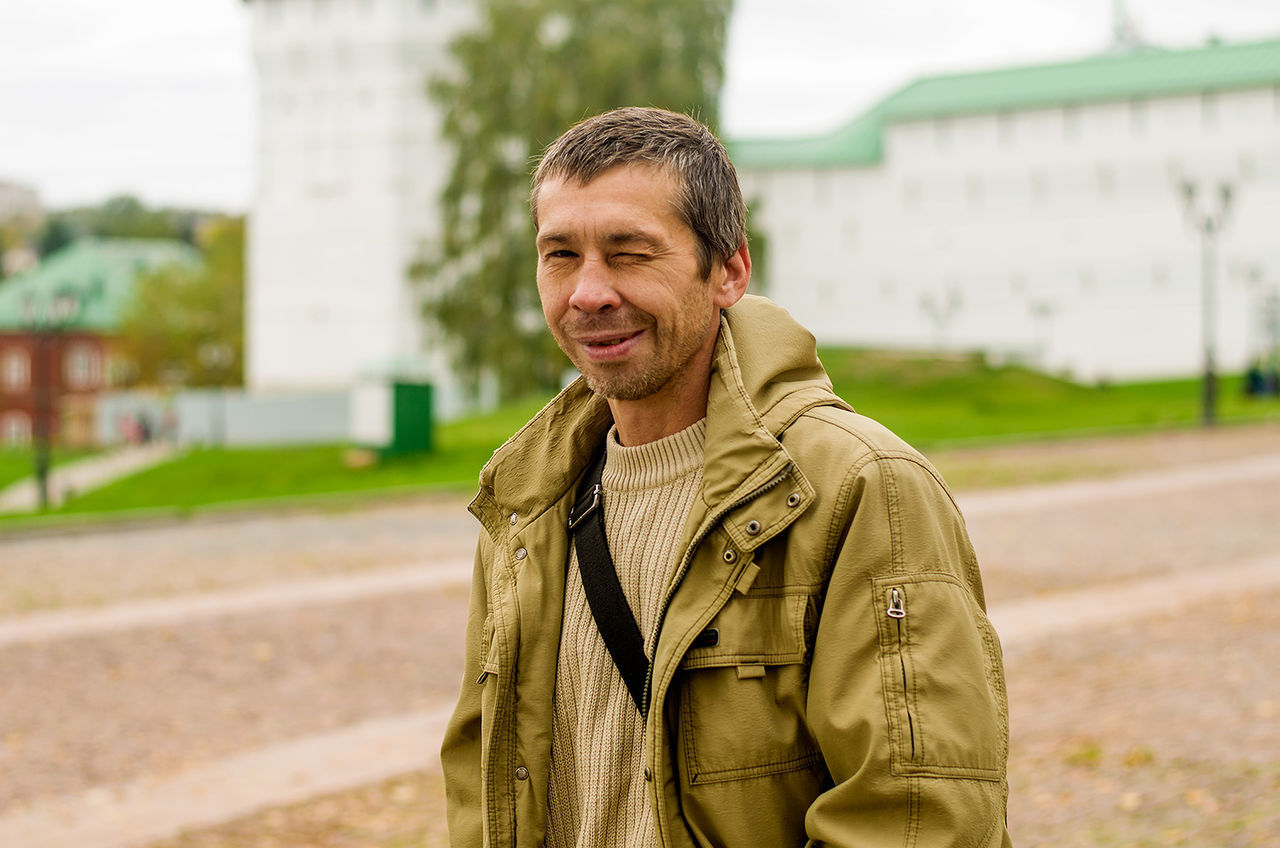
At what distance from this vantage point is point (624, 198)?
2.04 m

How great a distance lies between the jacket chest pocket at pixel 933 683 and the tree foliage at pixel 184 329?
64.2 metres

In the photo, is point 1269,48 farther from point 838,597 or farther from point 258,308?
point 838,597

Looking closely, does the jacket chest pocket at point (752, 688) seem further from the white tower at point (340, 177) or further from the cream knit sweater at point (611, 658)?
the white tower at point (340, 177)

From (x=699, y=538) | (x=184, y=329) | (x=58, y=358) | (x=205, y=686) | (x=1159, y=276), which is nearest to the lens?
(x=699, y=538)

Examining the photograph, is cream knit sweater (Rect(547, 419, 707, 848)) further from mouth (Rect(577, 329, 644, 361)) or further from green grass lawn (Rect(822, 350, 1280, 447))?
green grass lawn (Rect(822, 350, 1280, 447))

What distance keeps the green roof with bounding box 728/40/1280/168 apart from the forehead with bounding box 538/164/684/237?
170ft

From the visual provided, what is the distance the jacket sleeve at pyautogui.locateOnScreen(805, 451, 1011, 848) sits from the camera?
1.86 meters

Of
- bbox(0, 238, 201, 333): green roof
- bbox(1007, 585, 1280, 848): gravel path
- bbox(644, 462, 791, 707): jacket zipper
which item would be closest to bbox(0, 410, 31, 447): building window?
bbox(0, 238, 201, 333): green roof

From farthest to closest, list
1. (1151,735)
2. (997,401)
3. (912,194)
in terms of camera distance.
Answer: (912,194)
(997,401)
(1151,735)

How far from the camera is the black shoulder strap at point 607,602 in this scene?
2148 millimetres

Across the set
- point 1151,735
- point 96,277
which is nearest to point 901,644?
point 1151,735

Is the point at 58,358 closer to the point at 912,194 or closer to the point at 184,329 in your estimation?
the point at 184,329

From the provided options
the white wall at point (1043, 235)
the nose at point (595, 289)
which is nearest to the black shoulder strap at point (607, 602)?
the nose at point (595, 289)

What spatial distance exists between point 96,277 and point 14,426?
10450mm
